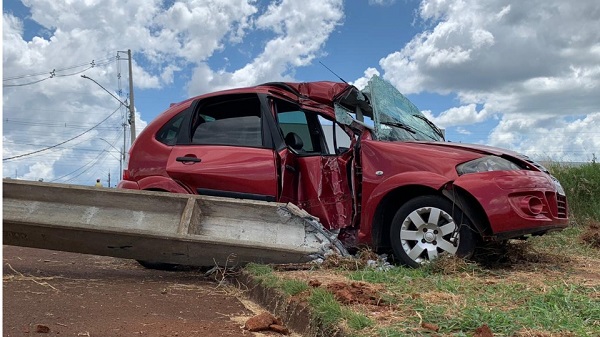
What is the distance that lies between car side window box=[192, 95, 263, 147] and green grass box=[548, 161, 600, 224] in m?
7.16

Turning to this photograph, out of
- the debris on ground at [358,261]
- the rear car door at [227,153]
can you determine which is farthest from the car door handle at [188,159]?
the debris on ground at [358,261]

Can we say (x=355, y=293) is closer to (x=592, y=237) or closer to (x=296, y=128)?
(x=296, y=128)

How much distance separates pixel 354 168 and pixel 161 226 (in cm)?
222

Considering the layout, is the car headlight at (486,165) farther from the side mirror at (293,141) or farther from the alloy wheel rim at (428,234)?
the side mirror at (293,141)

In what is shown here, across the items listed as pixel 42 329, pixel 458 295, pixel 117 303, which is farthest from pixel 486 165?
pixel 42 329

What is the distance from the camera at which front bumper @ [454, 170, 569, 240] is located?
4.64 m

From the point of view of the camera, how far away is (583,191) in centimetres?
1036

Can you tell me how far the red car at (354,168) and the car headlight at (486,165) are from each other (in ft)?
0.04

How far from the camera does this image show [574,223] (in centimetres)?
985

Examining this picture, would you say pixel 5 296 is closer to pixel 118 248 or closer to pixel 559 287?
pixel 118 248

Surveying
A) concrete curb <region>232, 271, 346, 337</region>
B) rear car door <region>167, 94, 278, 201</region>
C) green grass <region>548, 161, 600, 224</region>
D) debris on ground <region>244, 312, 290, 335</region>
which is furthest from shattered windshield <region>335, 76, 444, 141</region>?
green grass <region>548, 161, 600, 224</region>

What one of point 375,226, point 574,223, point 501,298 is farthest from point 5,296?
point 574,223

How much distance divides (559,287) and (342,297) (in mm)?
1551

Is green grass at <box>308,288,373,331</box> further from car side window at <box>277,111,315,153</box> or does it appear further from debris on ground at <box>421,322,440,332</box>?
car side window at <box>277,111,315,153</box>
